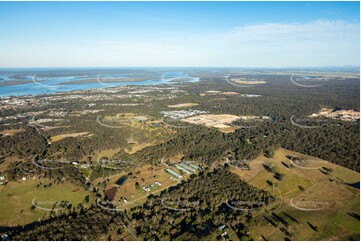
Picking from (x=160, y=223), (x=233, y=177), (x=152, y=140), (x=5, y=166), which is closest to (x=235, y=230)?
(x=160, y=223)

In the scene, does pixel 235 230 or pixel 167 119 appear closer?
pixel 235 230

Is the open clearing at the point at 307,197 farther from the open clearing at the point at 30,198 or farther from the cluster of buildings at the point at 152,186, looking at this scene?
the open clearing at the point at 30,198

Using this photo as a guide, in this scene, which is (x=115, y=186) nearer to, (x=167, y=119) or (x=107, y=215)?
(x=107, y=215)

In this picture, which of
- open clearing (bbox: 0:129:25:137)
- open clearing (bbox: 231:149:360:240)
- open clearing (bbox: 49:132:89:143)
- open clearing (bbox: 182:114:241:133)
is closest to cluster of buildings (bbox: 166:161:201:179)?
open clearing (bbox: 231:149:360:240)

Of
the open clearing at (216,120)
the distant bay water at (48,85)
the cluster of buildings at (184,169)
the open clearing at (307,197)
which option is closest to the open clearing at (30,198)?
the cluster of buildings at (184,169)

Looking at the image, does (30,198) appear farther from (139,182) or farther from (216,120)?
(216,120)
